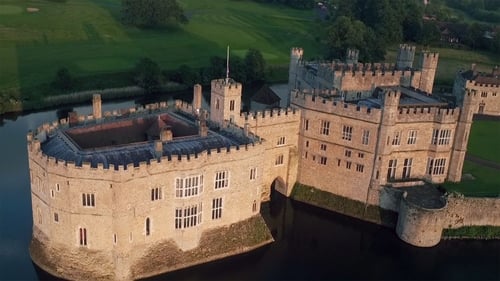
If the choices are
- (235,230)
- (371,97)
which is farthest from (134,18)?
(235,230)

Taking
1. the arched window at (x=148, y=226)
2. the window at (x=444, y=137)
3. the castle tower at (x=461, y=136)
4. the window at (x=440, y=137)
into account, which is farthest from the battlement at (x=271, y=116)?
the castle tower at (x=461, y=136)

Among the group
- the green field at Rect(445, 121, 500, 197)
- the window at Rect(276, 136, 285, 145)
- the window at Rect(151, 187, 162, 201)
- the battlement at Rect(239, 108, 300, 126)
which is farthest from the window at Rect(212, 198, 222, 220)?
the green field at Rect(445, 121, 500, 197)

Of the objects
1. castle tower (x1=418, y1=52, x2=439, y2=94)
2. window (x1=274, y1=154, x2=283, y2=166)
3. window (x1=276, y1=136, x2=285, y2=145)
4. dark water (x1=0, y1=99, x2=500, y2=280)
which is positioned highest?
castle tower (x1=418, y1=52, x2=439, y2=94)

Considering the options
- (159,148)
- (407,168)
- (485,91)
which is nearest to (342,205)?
(407,168)

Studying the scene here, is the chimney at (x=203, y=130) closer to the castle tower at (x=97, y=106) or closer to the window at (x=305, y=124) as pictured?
the castle tower at (x=97, y=106)

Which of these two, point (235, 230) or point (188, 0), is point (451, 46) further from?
point (235, 230)

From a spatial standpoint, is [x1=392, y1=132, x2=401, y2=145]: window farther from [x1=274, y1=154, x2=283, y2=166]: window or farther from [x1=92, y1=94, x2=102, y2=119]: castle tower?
[x1=92, y1=94, x2=102, y2=119]: castle tower
